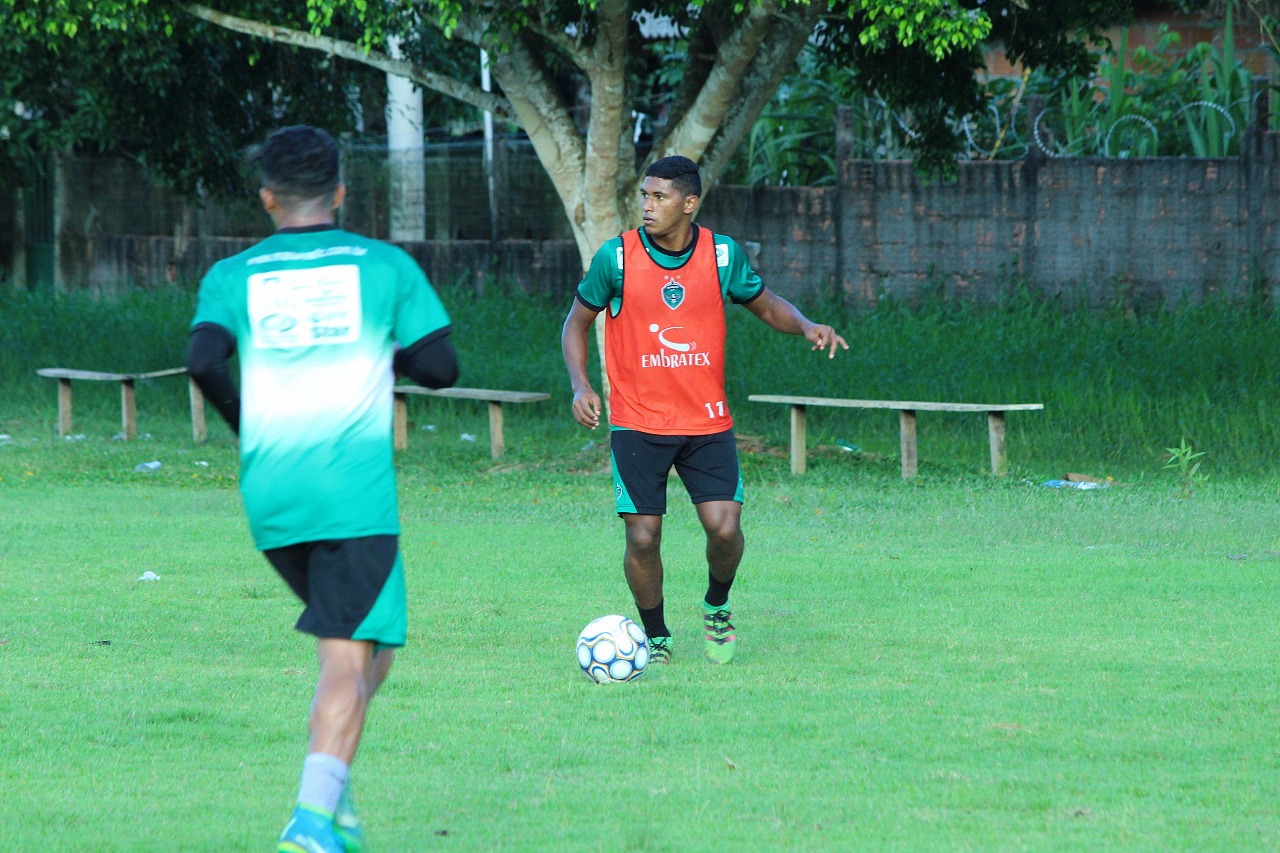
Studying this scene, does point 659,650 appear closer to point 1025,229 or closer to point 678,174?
point 678,174

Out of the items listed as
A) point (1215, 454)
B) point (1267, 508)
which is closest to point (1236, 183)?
point (1215, 454)

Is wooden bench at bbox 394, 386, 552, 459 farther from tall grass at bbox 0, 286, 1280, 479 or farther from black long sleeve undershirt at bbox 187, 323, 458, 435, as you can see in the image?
black long sleeve undershirt at bbox 187, 323, 458, 435

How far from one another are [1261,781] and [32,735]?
12.8 ft

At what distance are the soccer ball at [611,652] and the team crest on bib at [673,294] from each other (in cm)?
127

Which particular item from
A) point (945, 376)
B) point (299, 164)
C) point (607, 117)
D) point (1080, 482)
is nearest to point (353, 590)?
point (299, 164)

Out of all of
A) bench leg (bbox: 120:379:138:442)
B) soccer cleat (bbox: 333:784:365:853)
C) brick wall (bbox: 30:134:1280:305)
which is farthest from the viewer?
brick wall (bbox: 30:134:1280:305)

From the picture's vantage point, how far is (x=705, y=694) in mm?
6129

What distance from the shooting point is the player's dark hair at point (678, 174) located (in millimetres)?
6547

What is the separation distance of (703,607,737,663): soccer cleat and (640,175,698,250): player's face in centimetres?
152

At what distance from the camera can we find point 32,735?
551 cm

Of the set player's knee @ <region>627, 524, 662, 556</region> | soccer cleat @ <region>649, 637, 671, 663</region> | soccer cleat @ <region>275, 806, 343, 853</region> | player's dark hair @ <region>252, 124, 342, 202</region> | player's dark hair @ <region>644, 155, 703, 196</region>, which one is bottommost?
soccer cleat @ <region>649, 637, 671, 663</region>

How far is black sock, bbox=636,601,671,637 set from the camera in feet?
22.6

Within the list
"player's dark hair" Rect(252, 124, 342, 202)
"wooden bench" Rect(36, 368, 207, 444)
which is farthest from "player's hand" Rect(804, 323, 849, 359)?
"wooden bench" Rect(36, 368, 207, 444)

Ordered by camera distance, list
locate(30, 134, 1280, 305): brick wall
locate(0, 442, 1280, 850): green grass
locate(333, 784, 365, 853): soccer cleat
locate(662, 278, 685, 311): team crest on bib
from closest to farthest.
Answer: locate(333, 784, 365, 853): soccer cleat < locate(0, 442, 1280, 850): green grass < locate(662, 278, 685, 311): team crest on bib < locate(30, 134, 1280, 305): brick wall
